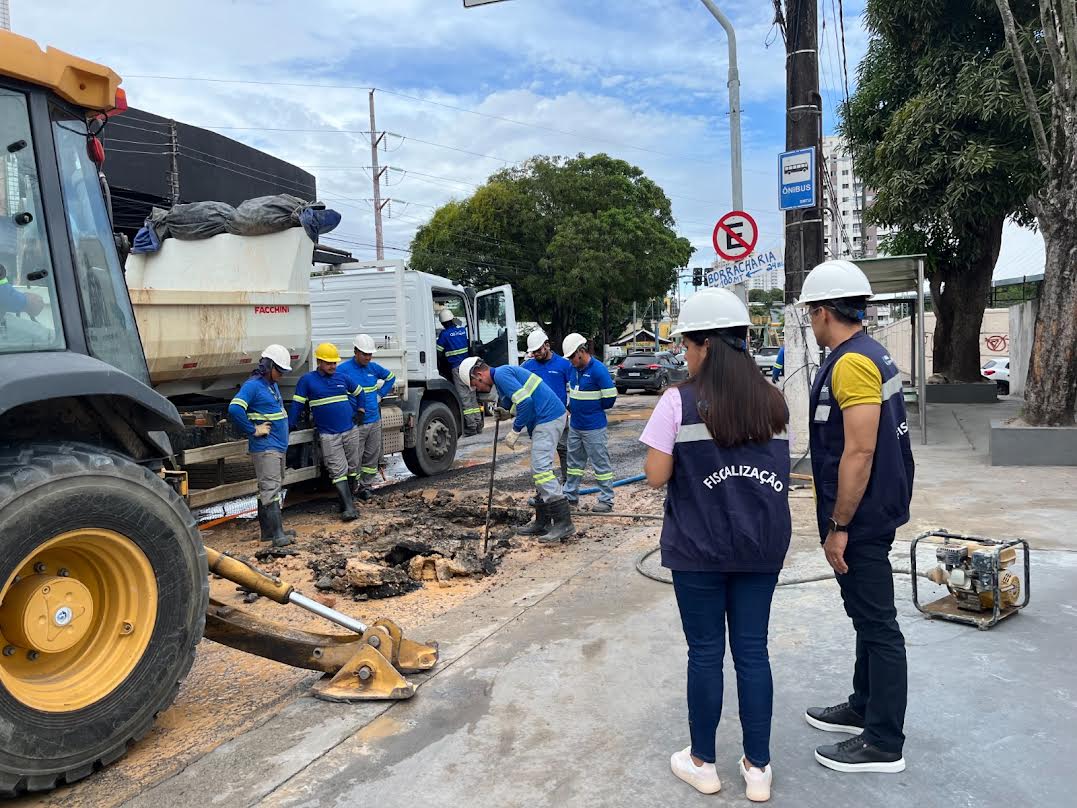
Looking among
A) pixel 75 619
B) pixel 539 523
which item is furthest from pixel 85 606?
pixel 539 523

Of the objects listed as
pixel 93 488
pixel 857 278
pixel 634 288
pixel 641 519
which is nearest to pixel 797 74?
pixel 641 519

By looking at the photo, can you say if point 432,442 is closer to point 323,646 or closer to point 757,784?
point 323,646

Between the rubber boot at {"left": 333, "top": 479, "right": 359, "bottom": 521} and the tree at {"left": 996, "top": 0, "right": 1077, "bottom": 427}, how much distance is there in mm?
7859

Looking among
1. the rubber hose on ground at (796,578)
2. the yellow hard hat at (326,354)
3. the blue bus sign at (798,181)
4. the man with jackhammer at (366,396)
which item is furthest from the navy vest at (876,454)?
the blue bus sign at (798,181)

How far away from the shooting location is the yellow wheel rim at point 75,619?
313cm

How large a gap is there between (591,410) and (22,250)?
19.5ft

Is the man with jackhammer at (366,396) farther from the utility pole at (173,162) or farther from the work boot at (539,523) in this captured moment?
the utility pole at (173,162)

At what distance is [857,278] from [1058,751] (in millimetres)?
1966

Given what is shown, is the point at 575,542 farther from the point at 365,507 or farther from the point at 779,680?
the point at 779,680

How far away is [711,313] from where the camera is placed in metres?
3.04

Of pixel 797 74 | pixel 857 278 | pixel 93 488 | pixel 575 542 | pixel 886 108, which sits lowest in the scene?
pixel 575 542

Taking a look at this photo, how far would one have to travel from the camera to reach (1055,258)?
965 centimetres

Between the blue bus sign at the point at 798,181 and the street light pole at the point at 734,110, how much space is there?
3.48ft

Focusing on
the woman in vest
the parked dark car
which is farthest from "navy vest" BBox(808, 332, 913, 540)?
the parked dark car
